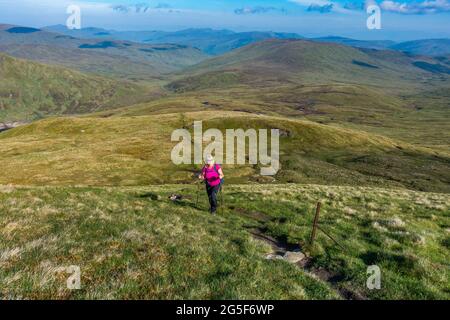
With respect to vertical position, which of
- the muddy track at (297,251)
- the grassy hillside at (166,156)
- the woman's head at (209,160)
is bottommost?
the grassy hillside at (166,156)

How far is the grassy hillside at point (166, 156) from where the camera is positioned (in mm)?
82812

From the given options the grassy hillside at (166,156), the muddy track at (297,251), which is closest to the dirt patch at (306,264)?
the muddy track at (297,251)

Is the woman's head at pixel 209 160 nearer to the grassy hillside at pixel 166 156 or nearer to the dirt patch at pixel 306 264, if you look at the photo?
the dirt patch at pixel 306 264

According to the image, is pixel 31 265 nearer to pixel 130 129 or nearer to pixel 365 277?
pixel 365 277

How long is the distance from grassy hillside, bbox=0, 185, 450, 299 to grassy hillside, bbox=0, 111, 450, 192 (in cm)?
5807

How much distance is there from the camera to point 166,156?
333ft

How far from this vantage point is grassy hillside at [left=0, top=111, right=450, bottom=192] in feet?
272

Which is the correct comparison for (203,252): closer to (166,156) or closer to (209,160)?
(209,160)

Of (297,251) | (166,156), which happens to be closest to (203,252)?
(297,251)

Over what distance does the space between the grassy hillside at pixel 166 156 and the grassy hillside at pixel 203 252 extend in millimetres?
58072

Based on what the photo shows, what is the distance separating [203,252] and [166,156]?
8995 centimetres

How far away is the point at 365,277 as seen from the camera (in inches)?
494
